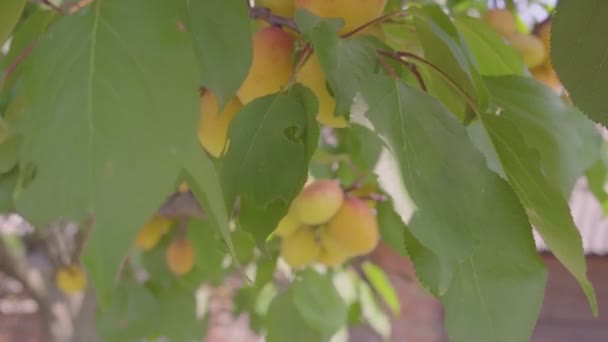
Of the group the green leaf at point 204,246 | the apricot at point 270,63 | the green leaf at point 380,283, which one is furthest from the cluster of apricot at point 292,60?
the green leaf at point 380,283

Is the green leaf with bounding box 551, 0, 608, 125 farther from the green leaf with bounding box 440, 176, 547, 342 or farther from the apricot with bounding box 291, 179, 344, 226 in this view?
the apricot with bounding box 291, 179, 344, 226

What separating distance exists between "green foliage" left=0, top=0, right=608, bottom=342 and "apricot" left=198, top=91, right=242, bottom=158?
38 millimetres

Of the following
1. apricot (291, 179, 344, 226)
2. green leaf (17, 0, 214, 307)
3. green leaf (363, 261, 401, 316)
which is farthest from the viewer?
green leaf (363, 261, 401, 316)

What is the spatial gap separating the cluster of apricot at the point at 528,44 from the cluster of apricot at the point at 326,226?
8.9 inches

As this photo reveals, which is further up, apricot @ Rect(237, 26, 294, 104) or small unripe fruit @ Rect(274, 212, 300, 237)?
apricot @ Rect(237, 26, 294, 104)

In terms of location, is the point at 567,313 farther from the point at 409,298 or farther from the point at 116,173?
the point at 116,173

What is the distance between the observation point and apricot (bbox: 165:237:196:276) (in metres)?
1.14

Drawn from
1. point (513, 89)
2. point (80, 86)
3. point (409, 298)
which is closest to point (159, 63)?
point (80, 86)

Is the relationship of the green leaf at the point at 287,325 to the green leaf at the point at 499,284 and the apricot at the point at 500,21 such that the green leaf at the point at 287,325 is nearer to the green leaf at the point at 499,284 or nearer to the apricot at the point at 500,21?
the apricot at the point at 500,21

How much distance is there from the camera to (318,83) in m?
0.45

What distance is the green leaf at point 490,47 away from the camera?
57cm

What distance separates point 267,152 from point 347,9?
10 cm

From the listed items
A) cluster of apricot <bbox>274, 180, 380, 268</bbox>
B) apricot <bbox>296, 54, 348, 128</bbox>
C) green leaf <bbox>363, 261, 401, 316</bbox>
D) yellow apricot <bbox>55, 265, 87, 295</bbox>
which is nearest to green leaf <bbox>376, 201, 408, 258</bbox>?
cluster of apricot <bbox>274, 180, 380, 268</bbox>

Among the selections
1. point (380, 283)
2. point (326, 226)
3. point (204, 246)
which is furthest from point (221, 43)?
point (380, 283)
